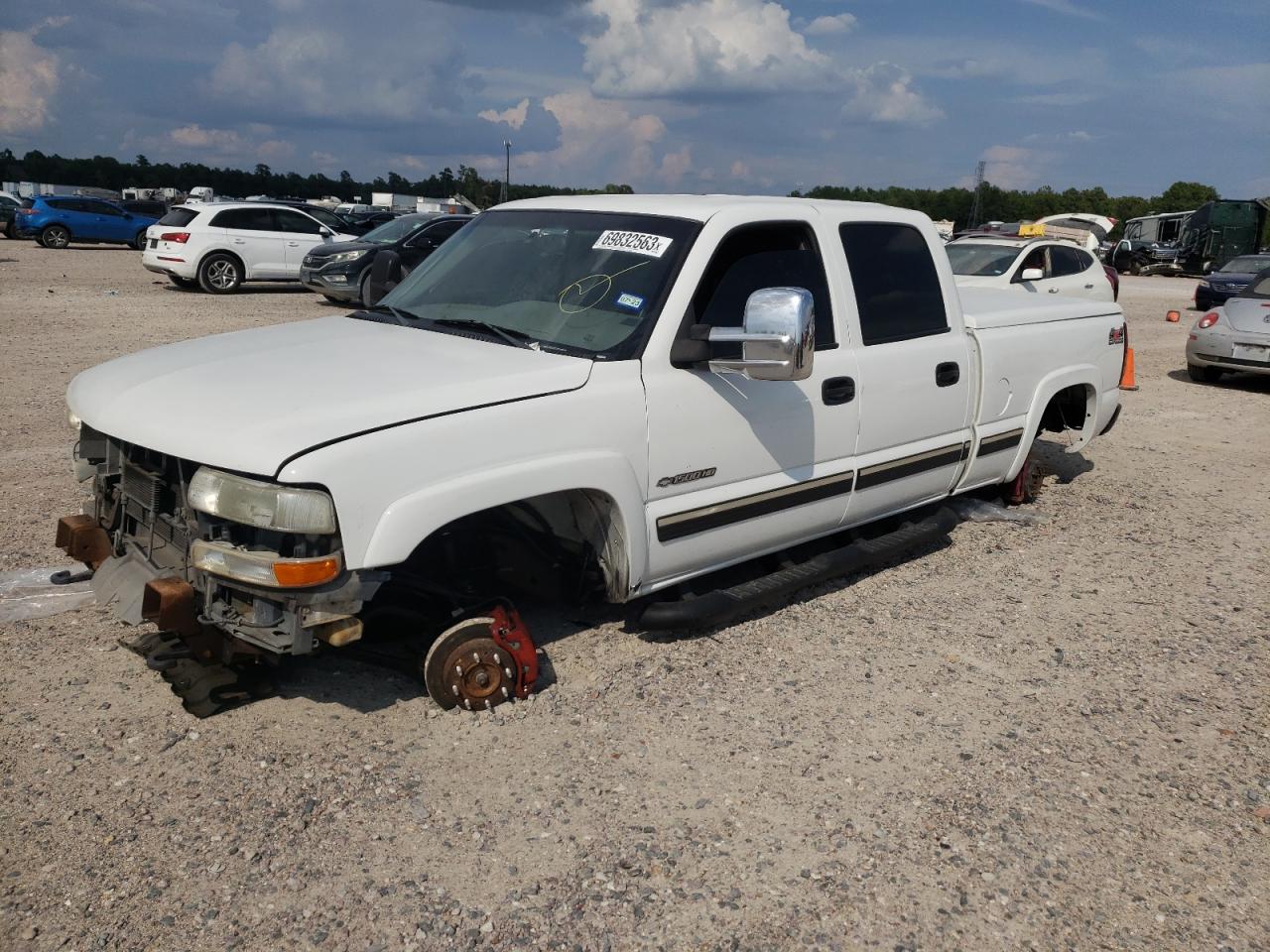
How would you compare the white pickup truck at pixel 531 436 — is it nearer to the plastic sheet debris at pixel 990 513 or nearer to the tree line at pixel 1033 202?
the plastic sheet debris at pixel 990 513

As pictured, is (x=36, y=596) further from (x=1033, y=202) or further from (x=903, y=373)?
(x=1033, y=202)

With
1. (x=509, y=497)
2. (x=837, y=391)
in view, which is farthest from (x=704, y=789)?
(x=837, y=391)

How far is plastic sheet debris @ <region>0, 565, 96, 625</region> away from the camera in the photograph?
4465mm

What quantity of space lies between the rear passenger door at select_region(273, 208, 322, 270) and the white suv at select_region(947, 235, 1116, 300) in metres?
11.2

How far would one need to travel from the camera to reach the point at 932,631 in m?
4.75

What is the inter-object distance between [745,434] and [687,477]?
33 cm

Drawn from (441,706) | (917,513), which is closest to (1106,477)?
(917,513)

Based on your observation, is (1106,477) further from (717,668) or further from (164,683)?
(164,683)

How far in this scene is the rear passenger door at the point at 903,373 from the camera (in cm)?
472

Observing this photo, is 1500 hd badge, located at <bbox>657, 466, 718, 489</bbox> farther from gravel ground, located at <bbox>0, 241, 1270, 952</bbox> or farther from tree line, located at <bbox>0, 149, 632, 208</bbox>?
tree line, located at <bbox>0, 149, 632, 208</bbox>

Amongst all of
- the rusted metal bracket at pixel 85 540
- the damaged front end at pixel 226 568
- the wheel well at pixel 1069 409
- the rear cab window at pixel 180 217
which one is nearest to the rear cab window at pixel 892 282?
the wheel well at pixel 1069 409

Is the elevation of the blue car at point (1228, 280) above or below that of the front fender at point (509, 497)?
above

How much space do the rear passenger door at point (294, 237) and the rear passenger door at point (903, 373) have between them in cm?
1565

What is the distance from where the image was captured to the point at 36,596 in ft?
15.1
